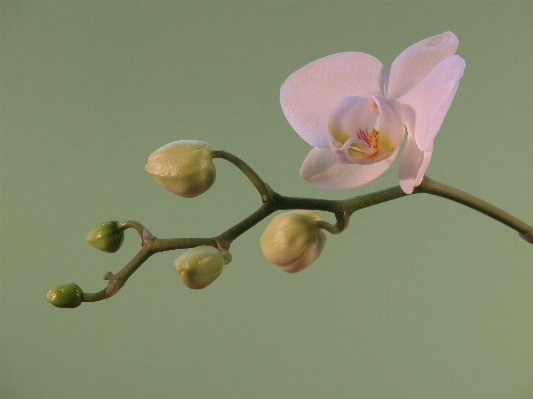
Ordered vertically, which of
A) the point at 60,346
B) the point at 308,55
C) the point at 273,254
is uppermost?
the point at 308,55

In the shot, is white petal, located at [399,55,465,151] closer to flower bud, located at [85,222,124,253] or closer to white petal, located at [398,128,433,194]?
white petal, located at [398,128,433,194]

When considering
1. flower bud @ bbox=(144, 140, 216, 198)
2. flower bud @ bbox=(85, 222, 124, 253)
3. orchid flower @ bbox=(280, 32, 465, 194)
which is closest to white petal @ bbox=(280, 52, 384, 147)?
orchid flower @ bbox=(280, 32, 465, 194)

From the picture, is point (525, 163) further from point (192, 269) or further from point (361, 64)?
point (192, 269)

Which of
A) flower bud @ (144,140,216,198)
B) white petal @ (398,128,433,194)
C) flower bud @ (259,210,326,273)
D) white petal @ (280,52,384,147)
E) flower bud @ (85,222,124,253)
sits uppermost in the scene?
white petal @ (280,52,384,147)

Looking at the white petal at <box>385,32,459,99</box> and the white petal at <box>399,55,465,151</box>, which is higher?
the white petal at <box>385,32,459,99</box>

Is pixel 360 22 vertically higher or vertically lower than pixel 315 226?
higher

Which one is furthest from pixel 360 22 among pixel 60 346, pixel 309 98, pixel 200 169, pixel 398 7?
pixel 60 346
